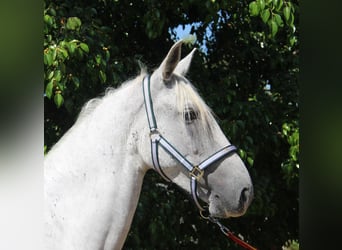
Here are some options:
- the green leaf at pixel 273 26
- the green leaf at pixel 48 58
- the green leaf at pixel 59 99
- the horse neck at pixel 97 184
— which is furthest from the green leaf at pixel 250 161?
the green leaf at pixel 48 58

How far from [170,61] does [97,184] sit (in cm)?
50

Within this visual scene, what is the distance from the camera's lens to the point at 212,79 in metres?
2.68

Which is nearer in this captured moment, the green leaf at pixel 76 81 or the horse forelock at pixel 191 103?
the horse forelock at pixel 191 103

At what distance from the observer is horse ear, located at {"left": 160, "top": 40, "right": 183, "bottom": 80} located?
174 cm

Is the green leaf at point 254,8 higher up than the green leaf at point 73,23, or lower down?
lower down

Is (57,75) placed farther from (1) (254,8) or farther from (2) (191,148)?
(1) (254,8)

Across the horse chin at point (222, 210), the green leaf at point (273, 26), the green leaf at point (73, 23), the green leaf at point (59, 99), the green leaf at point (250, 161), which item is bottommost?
the horse chin at point (222, 210)

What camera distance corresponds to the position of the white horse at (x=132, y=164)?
171 centimetres

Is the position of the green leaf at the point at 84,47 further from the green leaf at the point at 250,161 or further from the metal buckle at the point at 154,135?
the green leaf at the point at 250,161

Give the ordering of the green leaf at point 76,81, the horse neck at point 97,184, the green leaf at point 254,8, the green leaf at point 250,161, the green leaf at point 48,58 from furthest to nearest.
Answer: the green leaf at point 250,161, the green leaf at point 254,8, the green leaf at point 76,81, the green leaf at point 48,58, the horse neck at point 97,184

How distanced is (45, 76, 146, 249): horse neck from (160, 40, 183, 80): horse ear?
0.51 feet

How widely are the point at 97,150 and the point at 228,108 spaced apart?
103 cm

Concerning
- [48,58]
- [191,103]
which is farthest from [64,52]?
[191,103]

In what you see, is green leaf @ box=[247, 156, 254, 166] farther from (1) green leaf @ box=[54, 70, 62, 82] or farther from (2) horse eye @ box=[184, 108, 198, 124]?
(1) green leaf @ box=[54, 70, 62, 82]
